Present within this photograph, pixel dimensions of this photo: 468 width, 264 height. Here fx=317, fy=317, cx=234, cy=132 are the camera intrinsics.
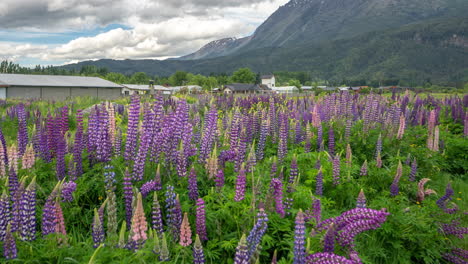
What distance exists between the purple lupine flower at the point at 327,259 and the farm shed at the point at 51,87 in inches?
2033

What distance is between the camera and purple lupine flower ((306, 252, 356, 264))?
2.45 metres

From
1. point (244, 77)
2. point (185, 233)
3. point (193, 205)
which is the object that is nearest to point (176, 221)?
point (185, 233)

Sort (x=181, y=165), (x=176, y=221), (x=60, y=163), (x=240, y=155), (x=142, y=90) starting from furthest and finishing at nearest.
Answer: (x=142, y=90) → (x=240, y=155) → (x=60, y=163) → (x=181, y=165) → (x=176, y=221)

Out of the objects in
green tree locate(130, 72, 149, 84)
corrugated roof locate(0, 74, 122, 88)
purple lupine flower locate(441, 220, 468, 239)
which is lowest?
purple lupine flower locate(441, 220, 468, 239)

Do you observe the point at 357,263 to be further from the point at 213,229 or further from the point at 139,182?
the point at 139,182

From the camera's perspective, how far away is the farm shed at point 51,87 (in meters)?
48.2

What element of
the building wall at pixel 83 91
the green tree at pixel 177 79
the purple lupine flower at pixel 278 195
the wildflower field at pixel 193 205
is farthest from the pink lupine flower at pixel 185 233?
the green tree at pixel 177 79

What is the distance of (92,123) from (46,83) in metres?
55.6

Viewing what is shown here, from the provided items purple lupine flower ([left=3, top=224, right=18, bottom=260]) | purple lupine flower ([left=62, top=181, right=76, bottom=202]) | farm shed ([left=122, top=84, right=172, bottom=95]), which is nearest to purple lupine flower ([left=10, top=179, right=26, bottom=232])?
purple lupine flower ([left=3, top=224, right=18, bottom=260])

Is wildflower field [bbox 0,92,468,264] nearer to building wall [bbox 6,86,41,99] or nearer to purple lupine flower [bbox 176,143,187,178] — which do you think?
purple lupine flower [bbox 176,143,187,178]

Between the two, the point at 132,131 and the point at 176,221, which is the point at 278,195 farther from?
the point at 132,131

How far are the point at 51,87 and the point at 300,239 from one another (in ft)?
195

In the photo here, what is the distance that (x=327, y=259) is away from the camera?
8.16 feet

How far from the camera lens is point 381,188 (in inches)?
240
